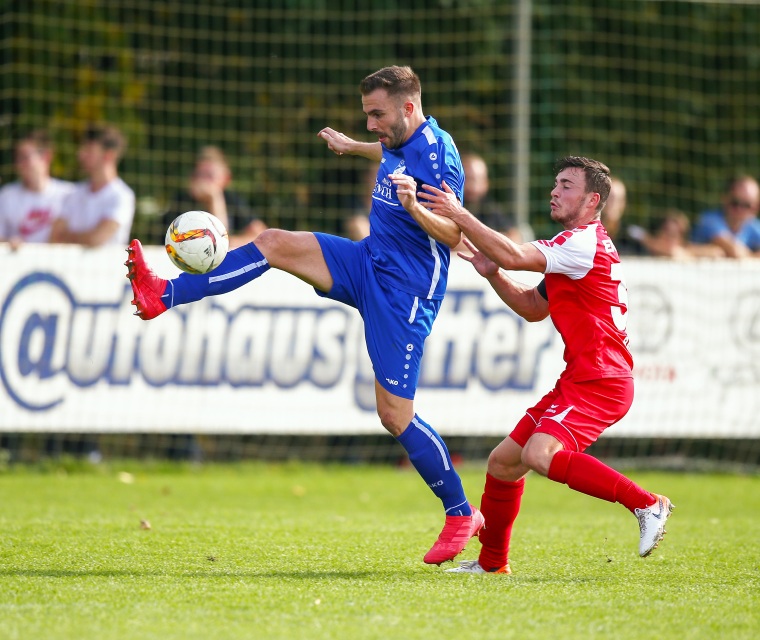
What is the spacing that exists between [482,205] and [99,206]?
3.35 meters

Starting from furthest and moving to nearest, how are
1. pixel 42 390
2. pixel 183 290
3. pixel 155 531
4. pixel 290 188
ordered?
pixel 290 188, pixel 42 390, pixel 155 531, pixel 183 290

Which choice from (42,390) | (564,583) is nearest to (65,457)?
(42,390)

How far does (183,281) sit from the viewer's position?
18.8 ft

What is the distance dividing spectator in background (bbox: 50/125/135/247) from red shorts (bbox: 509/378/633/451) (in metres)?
5.53

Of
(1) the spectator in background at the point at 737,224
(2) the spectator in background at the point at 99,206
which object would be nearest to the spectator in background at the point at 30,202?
(2) the spectator in background at the point at 99,206

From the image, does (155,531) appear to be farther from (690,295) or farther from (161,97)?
(161,97)

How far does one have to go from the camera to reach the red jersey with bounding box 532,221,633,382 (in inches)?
217

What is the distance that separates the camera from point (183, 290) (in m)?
5.70

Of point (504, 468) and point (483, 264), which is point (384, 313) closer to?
point (483, 264)

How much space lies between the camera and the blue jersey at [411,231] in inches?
229

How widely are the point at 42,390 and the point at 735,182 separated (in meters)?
6.52

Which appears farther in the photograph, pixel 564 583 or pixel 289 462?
pixel 289 462

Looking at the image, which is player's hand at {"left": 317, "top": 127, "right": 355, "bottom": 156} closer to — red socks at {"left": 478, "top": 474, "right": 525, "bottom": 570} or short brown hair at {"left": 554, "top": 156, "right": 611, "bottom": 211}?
short brown hair at {"left": 554, "top": 156, "right": 611, "bottom": 211}

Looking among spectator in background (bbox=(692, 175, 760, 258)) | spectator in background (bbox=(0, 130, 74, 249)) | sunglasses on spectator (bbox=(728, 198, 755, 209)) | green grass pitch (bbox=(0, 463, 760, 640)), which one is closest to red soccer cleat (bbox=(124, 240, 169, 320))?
green grass pitch (bbox=(0, 463, 760, 640))
